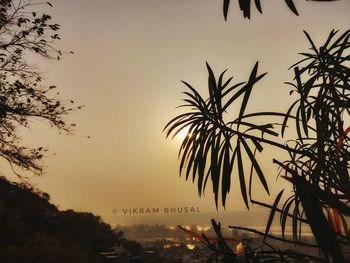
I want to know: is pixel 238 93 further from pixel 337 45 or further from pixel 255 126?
pixel 337 45

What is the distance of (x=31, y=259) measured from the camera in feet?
23.5

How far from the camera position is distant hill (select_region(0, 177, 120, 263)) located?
7.52 metres

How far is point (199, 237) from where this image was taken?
2598 millimetres

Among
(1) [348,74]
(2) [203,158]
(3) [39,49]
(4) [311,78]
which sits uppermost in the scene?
(3) [39,49]

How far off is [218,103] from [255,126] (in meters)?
0.36

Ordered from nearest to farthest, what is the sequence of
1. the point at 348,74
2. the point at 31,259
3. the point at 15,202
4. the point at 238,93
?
1. the point at 238,93
2. the point at 348,74
3. the point at 31,259
4. the point at 15,202

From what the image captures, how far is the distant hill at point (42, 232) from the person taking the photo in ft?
24.7

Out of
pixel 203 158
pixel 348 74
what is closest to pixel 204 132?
pixel 203 158

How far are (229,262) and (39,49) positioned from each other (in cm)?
627

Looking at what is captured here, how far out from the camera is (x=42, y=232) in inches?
385

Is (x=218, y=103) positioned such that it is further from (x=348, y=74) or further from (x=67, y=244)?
(x=67, y=244)

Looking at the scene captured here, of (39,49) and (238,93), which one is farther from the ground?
(39,49)

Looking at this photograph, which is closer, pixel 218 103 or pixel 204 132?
pixel 218 103

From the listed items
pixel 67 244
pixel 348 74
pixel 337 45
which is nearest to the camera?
pixel 348 74
